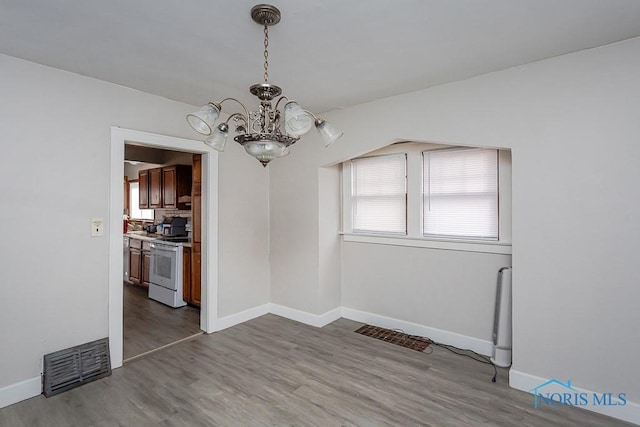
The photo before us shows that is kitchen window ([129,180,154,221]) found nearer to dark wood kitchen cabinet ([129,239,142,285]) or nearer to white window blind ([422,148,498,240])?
dark wood kitchen cabinet ([129,239,142,285])

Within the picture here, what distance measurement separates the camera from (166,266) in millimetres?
4785

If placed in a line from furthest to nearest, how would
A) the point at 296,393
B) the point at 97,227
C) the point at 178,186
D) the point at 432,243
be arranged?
1. the point at 178,186
2. the point at 432,243
3. the point at 97,227
4. the point at 296,393

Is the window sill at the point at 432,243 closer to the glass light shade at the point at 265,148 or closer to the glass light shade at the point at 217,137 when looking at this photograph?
the glass light shade at the point at 265,148

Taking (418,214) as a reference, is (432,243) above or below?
below

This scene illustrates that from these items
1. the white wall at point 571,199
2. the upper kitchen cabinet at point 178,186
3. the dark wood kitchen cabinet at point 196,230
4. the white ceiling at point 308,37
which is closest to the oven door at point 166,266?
the dark wood kitchen cabinet at point 196,230

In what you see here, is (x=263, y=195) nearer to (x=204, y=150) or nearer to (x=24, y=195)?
(x=204, y=150)

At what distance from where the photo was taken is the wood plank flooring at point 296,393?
2236 mm

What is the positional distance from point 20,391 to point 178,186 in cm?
345

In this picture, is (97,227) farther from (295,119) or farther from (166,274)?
(295,119)

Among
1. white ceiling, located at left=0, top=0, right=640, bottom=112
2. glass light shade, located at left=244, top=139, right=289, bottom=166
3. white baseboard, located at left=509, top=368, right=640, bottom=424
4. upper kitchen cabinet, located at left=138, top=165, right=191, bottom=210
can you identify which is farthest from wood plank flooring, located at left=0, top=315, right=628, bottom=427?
upper kitchen cabinet, located at left=138, top=165, right=191, bottom=210

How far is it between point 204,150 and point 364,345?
280cm

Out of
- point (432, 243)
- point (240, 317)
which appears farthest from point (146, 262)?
point (432, 243)

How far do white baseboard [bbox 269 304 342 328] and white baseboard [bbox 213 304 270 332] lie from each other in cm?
13

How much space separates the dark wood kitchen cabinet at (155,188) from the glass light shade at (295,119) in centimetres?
482
